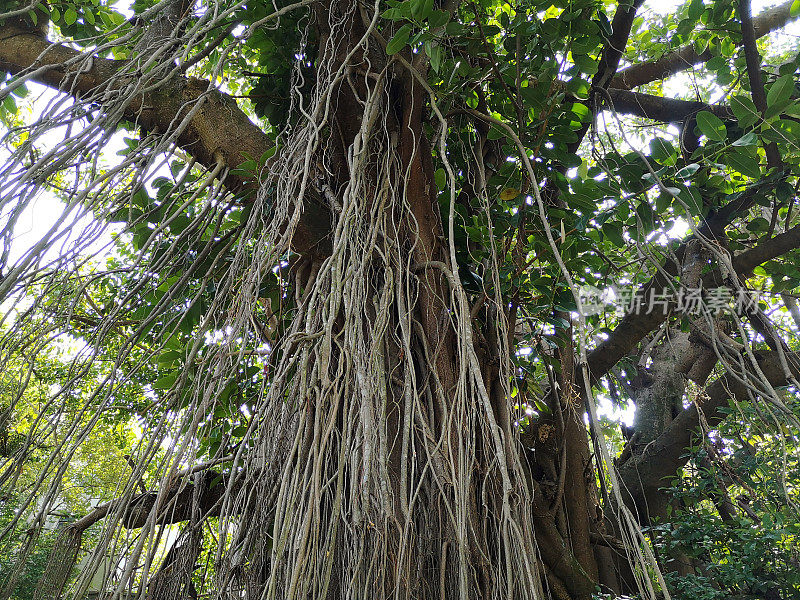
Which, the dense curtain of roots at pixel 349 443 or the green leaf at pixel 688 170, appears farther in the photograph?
the green leaf at pixel 688 170

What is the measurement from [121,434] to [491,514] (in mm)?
2955

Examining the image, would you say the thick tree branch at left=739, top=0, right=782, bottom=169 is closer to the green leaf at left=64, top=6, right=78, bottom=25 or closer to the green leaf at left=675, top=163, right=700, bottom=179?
the green leaf at left=675, top=163, right=700, bottom=179

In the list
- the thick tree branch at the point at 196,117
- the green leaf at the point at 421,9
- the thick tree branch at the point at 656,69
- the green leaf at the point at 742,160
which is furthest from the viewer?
the thick tree branch at the point at 656,69

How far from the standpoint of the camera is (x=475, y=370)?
100cm

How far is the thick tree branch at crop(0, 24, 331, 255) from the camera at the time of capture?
1.50 metres

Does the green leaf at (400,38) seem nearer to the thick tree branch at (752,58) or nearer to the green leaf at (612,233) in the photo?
the green leaf at (612,233)

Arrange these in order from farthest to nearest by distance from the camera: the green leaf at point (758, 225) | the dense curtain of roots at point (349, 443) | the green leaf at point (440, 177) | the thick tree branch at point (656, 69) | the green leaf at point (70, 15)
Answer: the thick tree branch at point (656, 69) < the green leaf at point (758, 225) < the green leaf at point (70, 15) < the green leaf at point (440, 177) < the dense curtain of roots at point (349, 443)

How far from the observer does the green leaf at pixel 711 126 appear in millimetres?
1196

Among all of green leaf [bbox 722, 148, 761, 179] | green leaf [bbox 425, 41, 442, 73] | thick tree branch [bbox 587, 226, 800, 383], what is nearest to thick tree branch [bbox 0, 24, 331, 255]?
green leaf [bbox 425, 41, 442, 73]

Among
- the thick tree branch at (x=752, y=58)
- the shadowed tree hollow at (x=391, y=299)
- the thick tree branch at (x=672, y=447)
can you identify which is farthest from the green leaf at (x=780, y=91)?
the thick tree branch at (x=672, y=447)

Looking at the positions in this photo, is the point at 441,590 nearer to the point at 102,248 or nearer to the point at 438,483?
the point at 438,483

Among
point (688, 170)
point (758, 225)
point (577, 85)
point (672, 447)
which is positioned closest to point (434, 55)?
point (577, 85)

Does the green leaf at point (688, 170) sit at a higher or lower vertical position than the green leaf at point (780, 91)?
lower

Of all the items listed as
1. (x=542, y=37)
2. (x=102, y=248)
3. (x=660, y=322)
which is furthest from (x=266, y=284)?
(x=660, y=322)
